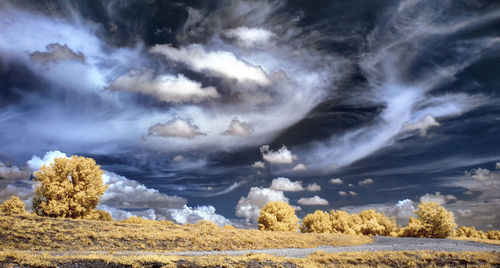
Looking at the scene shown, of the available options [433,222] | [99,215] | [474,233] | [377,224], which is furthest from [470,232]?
[99,215]

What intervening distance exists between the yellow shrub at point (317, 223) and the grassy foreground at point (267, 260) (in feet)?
133

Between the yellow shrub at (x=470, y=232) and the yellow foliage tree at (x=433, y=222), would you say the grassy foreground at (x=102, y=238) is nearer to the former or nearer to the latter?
the yellow foliage tree at (x=433, y=222)

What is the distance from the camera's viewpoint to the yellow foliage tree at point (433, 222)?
157 feet

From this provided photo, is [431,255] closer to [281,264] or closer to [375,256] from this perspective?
[375,256]

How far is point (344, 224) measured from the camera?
62.9 metres

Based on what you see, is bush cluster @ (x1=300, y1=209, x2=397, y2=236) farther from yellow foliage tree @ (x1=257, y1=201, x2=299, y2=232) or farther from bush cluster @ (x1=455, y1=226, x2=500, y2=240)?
bush cluster @ (x1=455, y1=226, x2=500, y2=240)

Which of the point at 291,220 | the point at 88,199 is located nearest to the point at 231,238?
the point at 88,199

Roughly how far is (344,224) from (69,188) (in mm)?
49932

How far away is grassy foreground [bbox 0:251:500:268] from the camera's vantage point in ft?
42.7

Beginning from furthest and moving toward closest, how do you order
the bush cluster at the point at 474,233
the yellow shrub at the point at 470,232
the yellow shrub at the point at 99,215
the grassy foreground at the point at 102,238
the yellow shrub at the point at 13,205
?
the yellow shrub at the point at 470,232 → the bush cluster at the point at 474,233 → the yellow shrub at the point at 13,205 → the yellow shrub at the point at 99,215 → the grassy foreground at the point at 102,238

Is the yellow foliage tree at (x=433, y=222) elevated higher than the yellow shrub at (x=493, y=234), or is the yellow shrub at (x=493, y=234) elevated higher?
the yellow foliage tree at (x=433, y=222)

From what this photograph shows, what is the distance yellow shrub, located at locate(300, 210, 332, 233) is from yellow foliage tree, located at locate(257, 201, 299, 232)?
752 centimetres

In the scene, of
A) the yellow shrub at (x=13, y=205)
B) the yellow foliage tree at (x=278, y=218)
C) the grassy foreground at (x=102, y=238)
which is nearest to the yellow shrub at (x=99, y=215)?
the yellow shrub at (x=13, y=205)

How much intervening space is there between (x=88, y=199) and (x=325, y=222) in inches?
1703
